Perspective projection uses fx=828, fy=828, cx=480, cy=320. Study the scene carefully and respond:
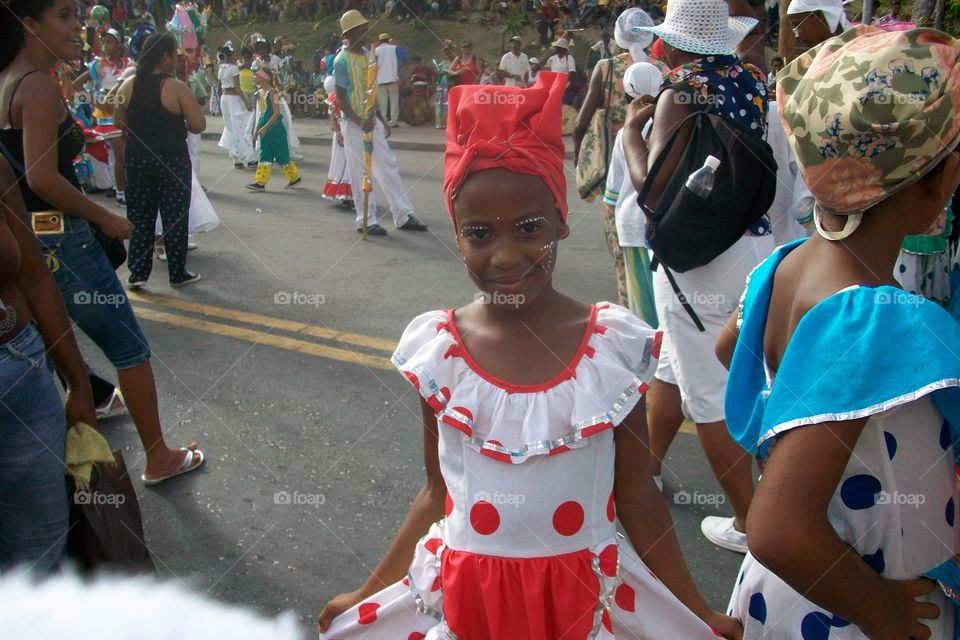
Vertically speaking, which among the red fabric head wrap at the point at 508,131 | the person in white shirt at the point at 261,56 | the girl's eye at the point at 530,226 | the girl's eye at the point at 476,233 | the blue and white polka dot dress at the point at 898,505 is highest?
the red fabric head wrap at the point at 508,131

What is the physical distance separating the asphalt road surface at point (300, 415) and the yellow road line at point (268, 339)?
0.6 inches

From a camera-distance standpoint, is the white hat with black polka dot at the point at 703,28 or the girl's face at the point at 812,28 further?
the girl's face at the point at 812,28

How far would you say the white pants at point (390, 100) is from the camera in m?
17.8

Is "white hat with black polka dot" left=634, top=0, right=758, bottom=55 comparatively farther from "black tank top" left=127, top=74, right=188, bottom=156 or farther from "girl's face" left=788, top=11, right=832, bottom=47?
"black tank top" left=127, top=74, right=188, bottom=156

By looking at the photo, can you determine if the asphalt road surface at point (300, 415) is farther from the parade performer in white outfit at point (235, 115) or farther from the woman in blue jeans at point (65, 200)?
the parade performer in white outfit at point (235, 115)

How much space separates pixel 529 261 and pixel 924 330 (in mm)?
787

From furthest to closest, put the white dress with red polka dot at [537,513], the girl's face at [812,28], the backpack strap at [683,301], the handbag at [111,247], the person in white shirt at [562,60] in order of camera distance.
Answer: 1. the person in white shirt at [562,60]
2. the girl's face at [812,28]
3. the handbag at [111,247]
4. the backpack strap at [683,301]
5. the white dress with red polka dot at [537,513]

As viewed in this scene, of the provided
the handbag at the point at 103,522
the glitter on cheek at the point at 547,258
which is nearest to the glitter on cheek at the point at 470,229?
the glitter on cheek at the point at 547,258

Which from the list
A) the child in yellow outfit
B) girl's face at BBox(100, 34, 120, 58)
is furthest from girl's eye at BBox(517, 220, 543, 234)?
girl's face at BBox(100, 34, 120, 58)

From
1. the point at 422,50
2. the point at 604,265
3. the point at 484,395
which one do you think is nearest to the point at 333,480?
the point at 484,395

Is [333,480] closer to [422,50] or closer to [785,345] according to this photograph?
[785,345]

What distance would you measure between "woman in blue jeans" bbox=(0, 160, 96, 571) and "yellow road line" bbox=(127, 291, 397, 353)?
9.42 ft

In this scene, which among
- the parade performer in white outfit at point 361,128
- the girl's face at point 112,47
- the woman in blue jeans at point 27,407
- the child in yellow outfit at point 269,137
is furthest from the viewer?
the child in yellow outfit at point 269,137

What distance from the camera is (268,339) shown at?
18.0ft
